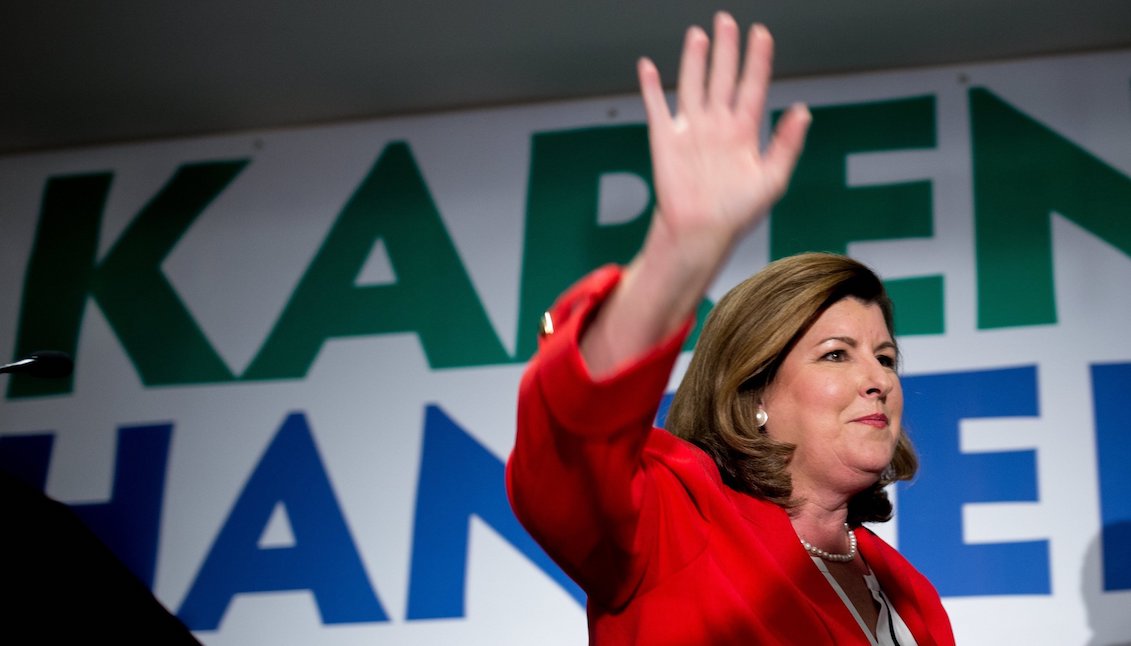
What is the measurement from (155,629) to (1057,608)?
198 centimetres

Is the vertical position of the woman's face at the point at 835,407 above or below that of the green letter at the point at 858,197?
below

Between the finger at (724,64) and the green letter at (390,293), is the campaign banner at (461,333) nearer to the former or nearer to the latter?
the green letter at (390,293)

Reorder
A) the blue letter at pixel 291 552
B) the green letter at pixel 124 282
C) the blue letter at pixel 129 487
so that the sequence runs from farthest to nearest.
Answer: the green letter at pixel 124 282, the blue letter at pixel 129 487, the blue letter at pixel 291 552

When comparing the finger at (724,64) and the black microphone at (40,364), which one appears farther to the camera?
the black microphone at (40,364)

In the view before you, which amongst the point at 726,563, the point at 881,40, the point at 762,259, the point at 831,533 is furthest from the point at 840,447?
the point at 881,40

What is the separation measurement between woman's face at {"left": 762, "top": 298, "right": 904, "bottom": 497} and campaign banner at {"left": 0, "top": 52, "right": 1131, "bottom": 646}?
1.07m

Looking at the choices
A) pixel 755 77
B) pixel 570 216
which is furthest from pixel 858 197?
pixel 755 77

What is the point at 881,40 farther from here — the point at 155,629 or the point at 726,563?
the point at 155,629

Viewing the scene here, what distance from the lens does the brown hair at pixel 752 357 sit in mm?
1771

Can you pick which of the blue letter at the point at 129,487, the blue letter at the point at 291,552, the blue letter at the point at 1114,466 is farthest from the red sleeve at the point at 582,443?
the blue letter at the point at 129,487

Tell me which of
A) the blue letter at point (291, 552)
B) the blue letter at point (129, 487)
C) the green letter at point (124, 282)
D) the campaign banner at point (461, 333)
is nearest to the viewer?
the campaign banner at point (461, 333)

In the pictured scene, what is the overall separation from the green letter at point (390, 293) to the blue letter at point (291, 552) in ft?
0.85

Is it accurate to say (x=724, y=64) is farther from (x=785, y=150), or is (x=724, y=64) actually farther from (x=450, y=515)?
(x=450, y=515)

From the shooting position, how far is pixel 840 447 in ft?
5.87
